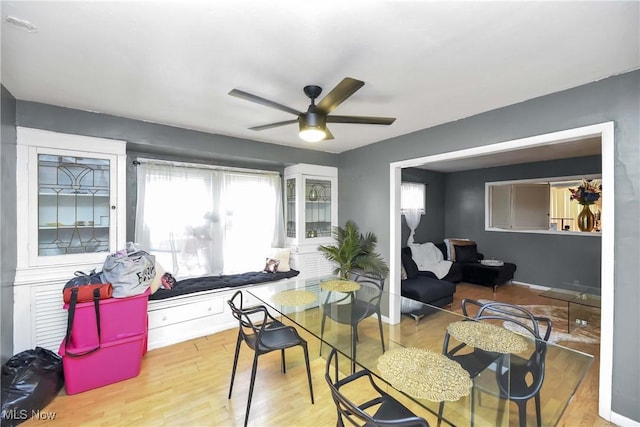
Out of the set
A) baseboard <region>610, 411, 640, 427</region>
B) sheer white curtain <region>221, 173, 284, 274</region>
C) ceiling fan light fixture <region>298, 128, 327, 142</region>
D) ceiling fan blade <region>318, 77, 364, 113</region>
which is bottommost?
baseboard <region>610, 411, 640, 427</region>

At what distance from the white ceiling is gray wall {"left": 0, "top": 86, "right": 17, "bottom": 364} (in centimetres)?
23

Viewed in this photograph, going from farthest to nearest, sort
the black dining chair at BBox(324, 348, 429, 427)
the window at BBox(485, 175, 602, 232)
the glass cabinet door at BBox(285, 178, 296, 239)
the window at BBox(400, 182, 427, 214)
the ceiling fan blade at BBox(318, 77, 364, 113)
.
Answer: the window at BBox(400, 182, 427, 214)
the window at BBox(485, 175, 602, 232)
the glass cabinet door at BBox(285, 178, 296, 239)
the ceiling fan blade at BBox(318, 77, 364, 113)
the black dining chair at BBox(324, 348, 429, 427)

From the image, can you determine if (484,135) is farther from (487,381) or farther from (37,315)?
(37,315)

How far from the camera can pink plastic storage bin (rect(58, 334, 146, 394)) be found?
213 centimetres

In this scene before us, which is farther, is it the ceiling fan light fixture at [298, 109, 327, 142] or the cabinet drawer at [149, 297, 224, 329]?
the cabinet drawer at [149, 297, 224, 329]

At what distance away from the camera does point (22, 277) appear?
2.27 metres

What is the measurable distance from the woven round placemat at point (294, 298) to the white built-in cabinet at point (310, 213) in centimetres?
135

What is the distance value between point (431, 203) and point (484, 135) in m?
3.72

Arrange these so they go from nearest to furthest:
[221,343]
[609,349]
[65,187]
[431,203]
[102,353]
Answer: [609,349] → [102,353] → [65,187] → [221,343] → [431,203]

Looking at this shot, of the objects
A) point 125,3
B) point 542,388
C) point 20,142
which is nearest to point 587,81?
point 542,388

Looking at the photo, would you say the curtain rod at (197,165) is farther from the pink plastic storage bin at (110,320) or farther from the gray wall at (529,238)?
the gray wall at (529,238)

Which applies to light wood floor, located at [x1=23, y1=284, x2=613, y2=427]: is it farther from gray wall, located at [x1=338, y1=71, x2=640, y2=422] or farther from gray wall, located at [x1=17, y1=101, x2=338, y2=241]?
gray wall, located at [x1=17, y1=101, x2=338, y2=241]

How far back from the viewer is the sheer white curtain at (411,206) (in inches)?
218

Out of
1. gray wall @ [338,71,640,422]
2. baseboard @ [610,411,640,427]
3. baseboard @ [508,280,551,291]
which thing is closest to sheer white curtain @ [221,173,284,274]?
gray wall @ [338,71,640,422]
